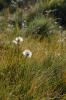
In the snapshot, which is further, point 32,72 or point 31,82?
point 32,72

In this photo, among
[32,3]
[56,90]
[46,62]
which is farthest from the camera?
[32,3]

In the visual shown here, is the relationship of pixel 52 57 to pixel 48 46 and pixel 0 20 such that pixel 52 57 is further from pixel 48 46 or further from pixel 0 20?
pixel 0 20

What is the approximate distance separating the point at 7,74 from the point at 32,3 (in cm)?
615

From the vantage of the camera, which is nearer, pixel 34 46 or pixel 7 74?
pixel 7 74

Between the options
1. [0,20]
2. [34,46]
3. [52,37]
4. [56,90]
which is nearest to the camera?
[56,90]

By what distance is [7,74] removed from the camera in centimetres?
337

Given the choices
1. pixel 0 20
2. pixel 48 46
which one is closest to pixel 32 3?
pixel 0 20

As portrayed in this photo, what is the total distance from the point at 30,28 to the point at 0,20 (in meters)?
0.90

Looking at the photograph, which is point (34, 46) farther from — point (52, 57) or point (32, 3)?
point (32, 3)

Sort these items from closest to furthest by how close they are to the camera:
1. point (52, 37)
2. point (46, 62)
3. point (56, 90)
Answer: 1. point (56, 90)
2. point (46, 62)
3. point (52, 37)

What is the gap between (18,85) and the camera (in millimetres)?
3188

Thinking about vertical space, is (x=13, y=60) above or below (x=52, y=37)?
above

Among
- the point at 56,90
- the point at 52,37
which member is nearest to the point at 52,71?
the point at 56,90

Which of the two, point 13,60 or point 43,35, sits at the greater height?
point 13,60
